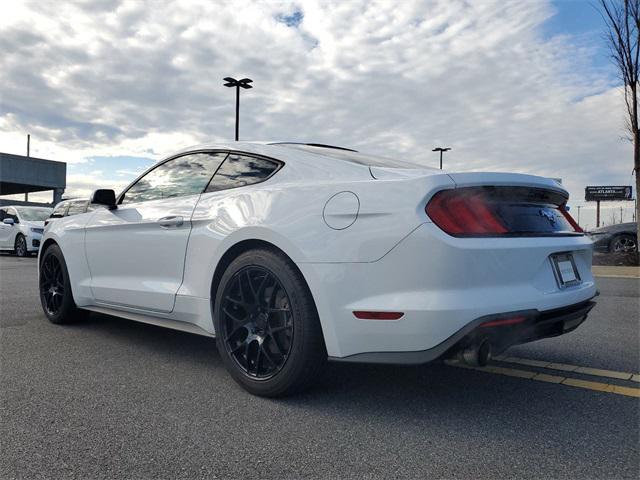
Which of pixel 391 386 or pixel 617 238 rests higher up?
pixel 617 238

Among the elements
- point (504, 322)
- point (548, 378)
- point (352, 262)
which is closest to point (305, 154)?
point (352, 262)

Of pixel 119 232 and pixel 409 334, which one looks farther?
pixel 119 232

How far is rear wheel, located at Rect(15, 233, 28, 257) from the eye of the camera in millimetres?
15256

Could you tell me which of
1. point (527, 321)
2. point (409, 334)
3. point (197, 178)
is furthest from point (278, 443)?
point (197, 178)

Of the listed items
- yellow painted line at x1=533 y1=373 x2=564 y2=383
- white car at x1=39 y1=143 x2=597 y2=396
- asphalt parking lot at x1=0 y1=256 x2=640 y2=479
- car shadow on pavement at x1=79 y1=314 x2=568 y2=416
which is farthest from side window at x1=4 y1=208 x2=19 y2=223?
yellow painted line at x1=533 y1=373 x2=564 y2=383

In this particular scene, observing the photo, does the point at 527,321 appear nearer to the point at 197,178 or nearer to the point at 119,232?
the point at 197,178

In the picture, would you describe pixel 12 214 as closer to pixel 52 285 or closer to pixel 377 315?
pixel 52 285

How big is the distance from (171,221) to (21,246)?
14.2 m

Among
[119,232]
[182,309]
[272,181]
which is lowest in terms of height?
[182,309]

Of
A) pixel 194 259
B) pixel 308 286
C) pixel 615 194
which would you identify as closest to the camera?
pixel 308 286

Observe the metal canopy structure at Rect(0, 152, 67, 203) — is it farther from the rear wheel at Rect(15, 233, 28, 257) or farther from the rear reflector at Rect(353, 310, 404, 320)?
the rear reflector at Rect(353, 310, 404, 320)

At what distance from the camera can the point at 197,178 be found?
3584 mm

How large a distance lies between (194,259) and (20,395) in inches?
47.1

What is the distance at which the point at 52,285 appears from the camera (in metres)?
4.94
